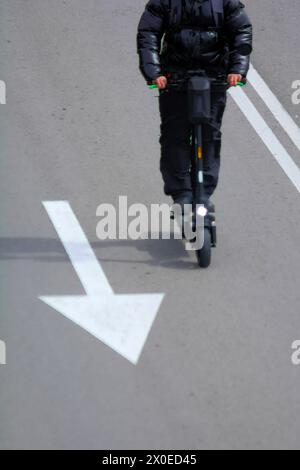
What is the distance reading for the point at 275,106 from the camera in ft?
39.2

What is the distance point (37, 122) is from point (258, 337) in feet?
13.7

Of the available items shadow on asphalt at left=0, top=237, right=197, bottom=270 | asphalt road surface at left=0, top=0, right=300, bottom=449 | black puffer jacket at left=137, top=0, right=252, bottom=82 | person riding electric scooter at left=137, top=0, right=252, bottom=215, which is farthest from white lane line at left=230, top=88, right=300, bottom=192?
black puffer jacket at left=137, top=0, right=252, bottom=82

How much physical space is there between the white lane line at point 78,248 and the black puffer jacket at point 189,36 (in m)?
1.29

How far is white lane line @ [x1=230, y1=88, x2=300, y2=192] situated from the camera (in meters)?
10.8

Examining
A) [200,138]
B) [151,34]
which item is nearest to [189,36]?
[151,34]

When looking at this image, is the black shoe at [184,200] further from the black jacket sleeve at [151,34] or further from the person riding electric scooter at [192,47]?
the black jacket sleeve at [151,34]

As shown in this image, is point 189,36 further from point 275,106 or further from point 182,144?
point 275,106

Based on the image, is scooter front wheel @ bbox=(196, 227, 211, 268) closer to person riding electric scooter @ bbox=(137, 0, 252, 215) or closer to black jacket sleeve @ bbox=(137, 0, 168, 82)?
person riding electric scooter @ bbox=(137, 0, 252, 215)

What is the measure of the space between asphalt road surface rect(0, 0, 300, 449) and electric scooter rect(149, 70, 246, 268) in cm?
20

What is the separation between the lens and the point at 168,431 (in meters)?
6.71

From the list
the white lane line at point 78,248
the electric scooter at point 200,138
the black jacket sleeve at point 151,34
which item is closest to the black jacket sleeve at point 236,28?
the electric scooter at point 200,138

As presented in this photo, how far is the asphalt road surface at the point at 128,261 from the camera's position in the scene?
687 cm

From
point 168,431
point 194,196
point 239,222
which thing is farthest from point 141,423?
point 239,222

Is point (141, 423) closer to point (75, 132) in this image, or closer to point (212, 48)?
point (212, 48)
